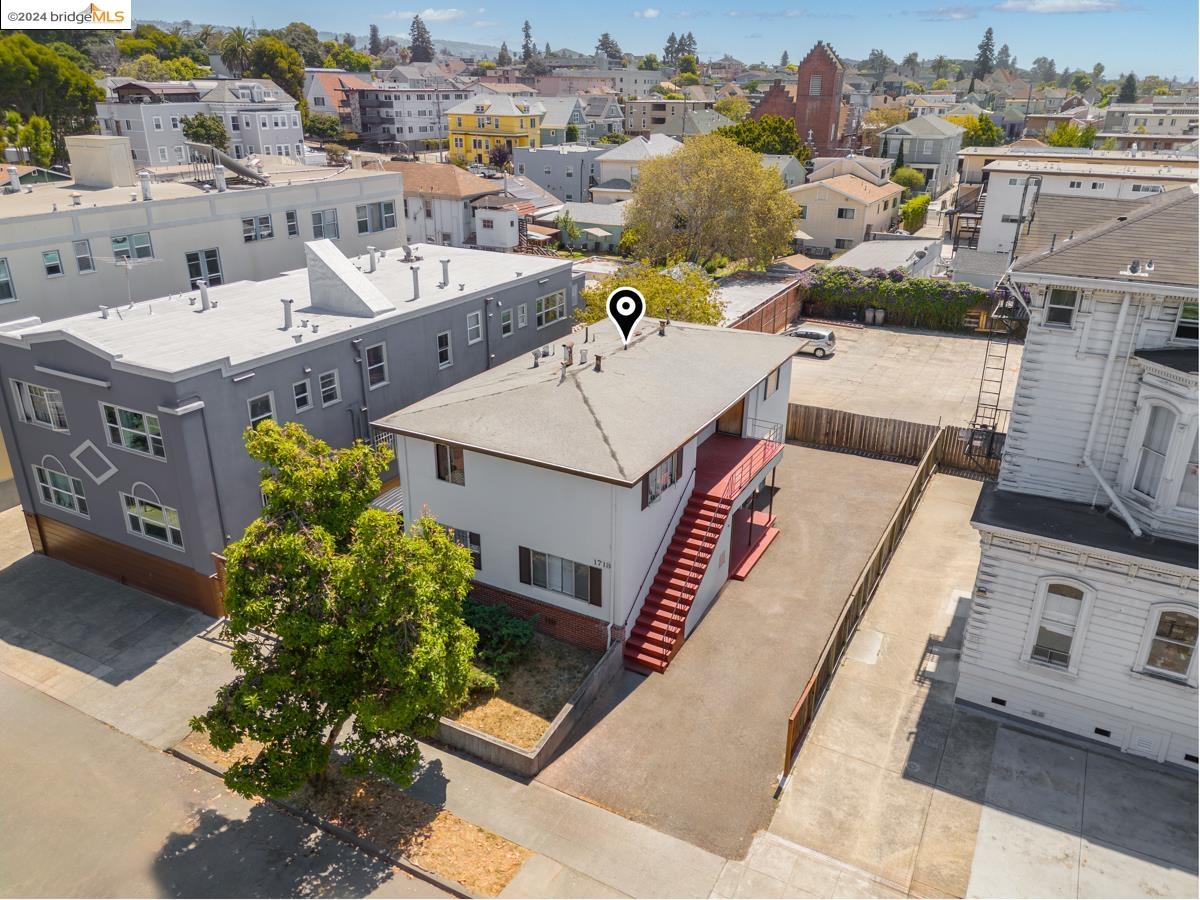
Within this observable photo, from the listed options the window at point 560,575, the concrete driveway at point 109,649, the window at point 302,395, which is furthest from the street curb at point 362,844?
the window at point 302,395

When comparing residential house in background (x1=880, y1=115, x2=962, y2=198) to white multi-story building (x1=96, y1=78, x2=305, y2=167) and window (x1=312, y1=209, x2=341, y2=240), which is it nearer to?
white multi-story building (x1=96, y1=78, x2=305, y2=167)

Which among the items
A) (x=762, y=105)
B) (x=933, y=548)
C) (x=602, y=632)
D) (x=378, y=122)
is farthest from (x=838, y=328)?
(x=378, y=122)

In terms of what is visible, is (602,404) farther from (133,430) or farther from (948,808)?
(133,430)

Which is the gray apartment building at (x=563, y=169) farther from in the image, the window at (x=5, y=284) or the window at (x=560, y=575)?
the window at (x=560, y=575)

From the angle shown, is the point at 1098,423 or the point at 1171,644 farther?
the point at 1098,423

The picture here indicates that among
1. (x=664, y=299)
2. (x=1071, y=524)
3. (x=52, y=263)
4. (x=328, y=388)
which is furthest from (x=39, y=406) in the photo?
(x=1071, y=524)

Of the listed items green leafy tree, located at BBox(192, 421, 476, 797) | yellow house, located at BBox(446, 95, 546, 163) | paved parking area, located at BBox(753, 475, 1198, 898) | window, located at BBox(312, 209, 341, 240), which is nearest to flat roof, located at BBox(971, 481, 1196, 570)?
paved parking area, located at BBox(753, 475, 1198, 898)
